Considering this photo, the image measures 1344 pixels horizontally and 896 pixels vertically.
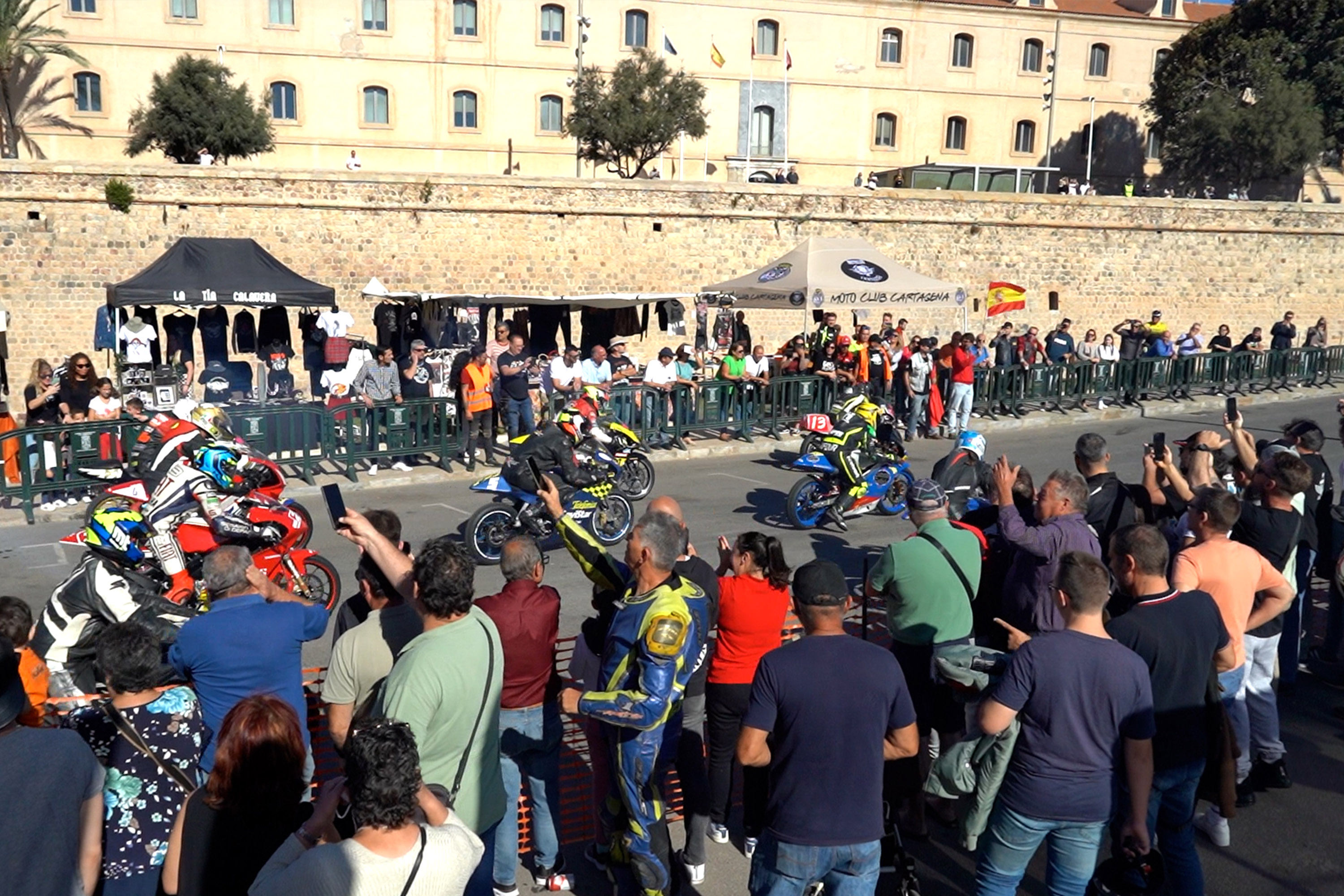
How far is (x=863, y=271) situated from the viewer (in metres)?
18.3

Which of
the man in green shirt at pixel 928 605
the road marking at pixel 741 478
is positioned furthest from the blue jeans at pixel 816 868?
the road marking at pixel 741 478

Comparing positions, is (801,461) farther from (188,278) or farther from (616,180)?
(616,180)

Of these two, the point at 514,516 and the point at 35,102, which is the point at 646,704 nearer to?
the point at 514,516

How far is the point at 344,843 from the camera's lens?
9.46 feet

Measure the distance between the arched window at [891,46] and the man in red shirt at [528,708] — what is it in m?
48.1

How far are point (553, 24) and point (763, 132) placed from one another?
31.2 feet

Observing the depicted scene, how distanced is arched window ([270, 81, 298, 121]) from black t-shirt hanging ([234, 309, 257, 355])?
24.4 meters

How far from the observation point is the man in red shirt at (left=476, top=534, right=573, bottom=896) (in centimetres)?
467

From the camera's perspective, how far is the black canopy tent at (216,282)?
16297mm

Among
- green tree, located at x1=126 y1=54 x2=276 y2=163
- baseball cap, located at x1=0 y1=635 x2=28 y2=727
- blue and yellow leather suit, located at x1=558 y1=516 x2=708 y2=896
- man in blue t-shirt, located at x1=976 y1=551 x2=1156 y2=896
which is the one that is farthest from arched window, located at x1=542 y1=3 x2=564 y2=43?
baseball cap, located at x1=0 y1=635 x2=28 y2=727

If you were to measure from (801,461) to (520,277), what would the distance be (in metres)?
17.2

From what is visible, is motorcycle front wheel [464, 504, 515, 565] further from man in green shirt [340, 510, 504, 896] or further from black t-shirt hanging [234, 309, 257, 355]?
black t-shirt hanging [234, 309, 257, 355]

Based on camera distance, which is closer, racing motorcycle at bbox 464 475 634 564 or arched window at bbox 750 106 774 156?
racing motorcycle at bbox 464 475 634 564

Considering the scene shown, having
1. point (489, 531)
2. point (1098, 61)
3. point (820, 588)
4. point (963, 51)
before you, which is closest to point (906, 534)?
point (489, 531)
